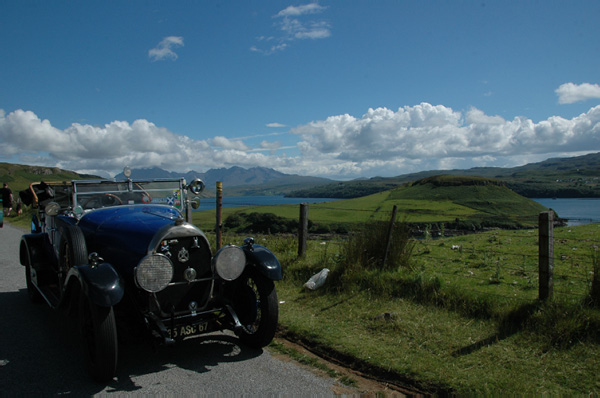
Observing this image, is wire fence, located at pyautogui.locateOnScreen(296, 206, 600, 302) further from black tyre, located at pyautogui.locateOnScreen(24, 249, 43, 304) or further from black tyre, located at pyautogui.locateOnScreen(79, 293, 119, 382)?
black tyre, located at pyautogui.locateOnScreen(24, 249, 43, 304)

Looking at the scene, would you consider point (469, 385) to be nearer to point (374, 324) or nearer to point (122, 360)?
point (374, 324)

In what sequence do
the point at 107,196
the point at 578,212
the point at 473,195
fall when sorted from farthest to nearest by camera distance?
the point at 473,195 < the point at 578,212 < the point at 107,196

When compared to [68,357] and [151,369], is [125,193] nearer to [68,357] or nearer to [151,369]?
[68,357]

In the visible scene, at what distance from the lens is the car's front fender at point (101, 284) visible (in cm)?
381

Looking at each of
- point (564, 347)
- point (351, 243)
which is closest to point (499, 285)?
point (564, 347)

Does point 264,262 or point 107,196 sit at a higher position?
point 107,196

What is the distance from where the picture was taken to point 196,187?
6598 millimetres

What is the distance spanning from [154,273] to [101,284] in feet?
1.59

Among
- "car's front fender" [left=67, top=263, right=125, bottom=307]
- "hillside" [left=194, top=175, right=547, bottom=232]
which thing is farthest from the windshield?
"hillside" [left=194, top=175, right=547, bottom=232]

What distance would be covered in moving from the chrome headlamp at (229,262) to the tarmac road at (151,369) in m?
0.91

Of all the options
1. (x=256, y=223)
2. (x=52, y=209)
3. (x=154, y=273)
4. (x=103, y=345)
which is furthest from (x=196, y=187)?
(x=256, y=223)

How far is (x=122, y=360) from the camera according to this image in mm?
4410

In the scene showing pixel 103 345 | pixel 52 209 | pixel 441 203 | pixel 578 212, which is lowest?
pixel 441 203

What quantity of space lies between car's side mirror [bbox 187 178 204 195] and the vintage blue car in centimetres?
90
